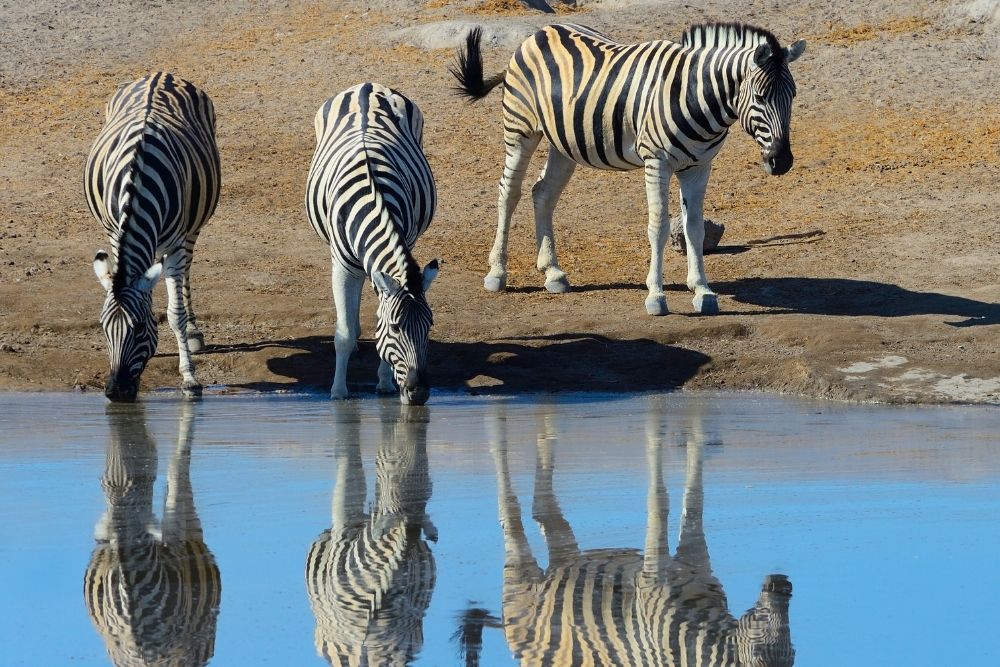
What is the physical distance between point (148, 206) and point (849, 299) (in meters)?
5.97

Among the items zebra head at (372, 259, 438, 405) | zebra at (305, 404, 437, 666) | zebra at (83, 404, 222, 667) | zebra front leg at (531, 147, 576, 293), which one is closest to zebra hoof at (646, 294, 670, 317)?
zebra front leg at (531, 147, 576, 293)

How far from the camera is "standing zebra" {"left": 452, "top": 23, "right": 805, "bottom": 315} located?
39.5 feet

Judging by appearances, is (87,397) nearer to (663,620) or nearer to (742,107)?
(742,107)

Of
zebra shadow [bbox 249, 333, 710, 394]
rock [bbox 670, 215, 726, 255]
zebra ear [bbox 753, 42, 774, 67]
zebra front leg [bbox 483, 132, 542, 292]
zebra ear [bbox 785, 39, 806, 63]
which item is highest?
zebra ear [bbox 785, 39, 806, 63]

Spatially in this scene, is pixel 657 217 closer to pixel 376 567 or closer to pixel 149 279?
Result: pixel 149 279

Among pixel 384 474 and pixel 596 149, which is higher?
pixel 596 149

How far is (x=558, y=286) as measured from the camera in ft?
44.8

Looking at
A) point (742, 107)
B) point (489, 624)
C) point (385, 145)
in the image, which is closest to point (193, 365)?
point (385, 145)

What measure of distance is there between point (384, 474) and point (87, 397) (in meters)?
4.15

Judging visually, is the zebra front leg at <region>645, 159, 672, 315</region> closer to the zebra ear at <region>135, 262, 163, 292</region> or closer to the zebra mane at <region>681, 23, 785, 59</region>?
the zebra mane at <region>681, 23, 785, 59</region>

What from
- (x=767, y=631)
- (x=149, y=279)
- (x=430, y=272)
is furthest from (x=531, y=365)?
(x=767, y=631)

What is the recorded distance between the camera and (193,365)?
10773mm

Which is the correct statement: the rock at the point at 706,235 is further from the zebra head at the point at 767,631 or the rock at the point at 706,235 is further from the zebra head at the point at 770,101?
the zebra head at the point at 767,631

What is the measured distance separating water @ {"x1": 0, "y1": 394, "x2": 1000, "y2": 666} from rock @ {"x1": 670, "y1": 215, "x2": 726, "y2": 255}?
241 inches
